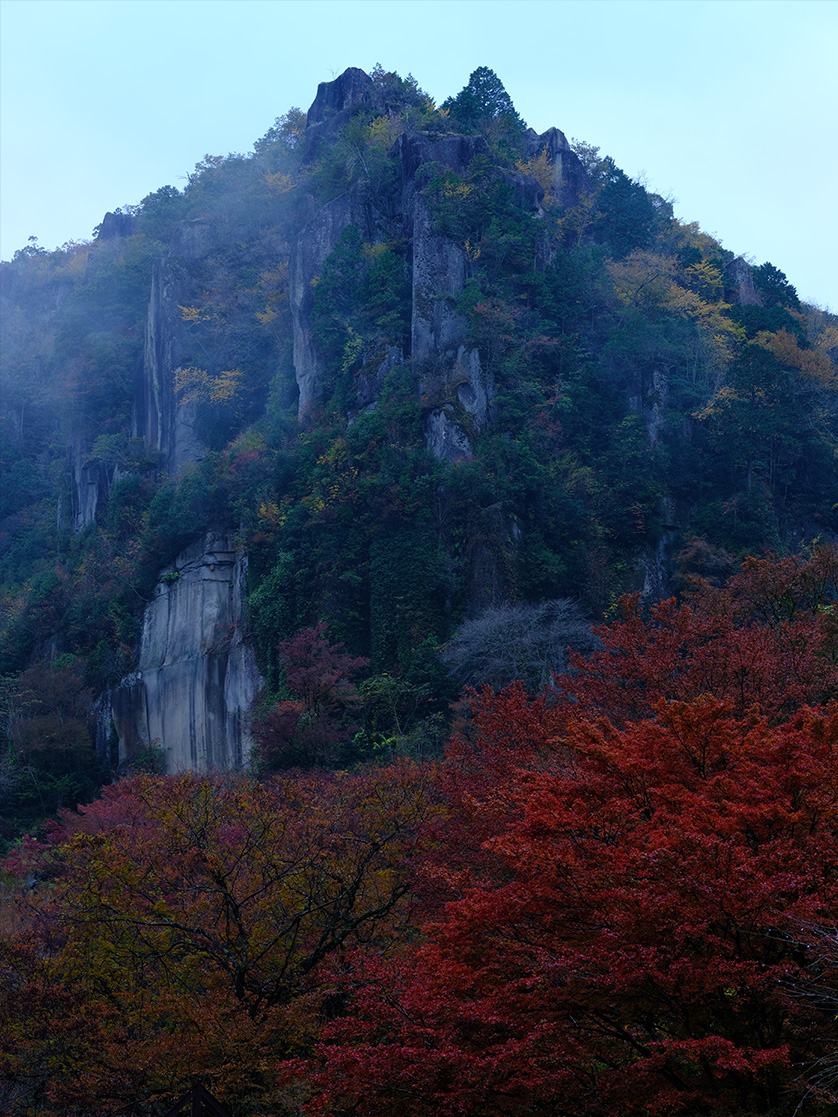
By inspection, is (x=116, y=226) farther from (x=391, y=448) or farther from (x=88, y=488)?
(x=391, y=448)

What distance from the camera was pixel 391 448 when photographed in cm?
3288

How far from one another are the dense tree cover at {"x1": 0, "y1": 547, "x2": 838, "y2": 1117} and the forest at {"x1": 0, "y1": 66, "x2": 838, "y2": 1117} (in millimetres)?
62

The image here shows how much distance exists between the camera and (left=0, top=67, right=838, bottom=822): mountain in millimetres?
31109

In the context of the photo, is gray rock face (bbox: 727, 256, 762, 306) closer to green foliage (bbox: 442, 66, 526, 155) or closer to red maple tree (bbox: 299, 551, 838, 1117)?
green foliage (bbox: 442, 66, 526, 155)

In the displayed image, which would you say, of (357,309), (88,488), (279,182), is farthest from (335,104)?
(88,488)

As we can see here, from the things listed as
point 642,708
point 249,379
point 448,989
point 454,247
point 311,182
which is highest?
point 311,182

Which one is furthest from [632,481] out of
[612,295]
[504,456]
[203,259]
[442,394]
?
[203,259]

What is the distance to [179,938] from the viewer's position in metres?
14.1

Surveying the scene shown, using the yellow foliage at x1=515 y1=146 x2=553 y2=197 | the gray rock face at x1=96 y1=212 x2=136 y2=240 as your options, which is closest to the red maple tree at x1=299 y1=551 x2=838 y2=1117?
the yellow foliage at x1=515 y1=146 x2=553 y2=197

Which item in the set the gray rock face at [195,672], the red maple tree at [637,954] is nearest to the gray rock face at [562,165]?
the gray rock face at [195,672]

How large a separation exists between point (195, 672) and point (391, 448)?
1109cm

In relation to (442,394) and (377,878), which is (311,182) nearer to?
(442,394)

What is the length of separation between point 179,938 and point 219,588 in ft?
78.1

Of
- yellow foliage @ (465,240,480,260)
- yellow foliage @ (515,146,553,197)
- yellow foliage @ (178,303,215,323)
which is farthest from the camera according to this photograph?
yellow foliage @ (515,146,553,197)
